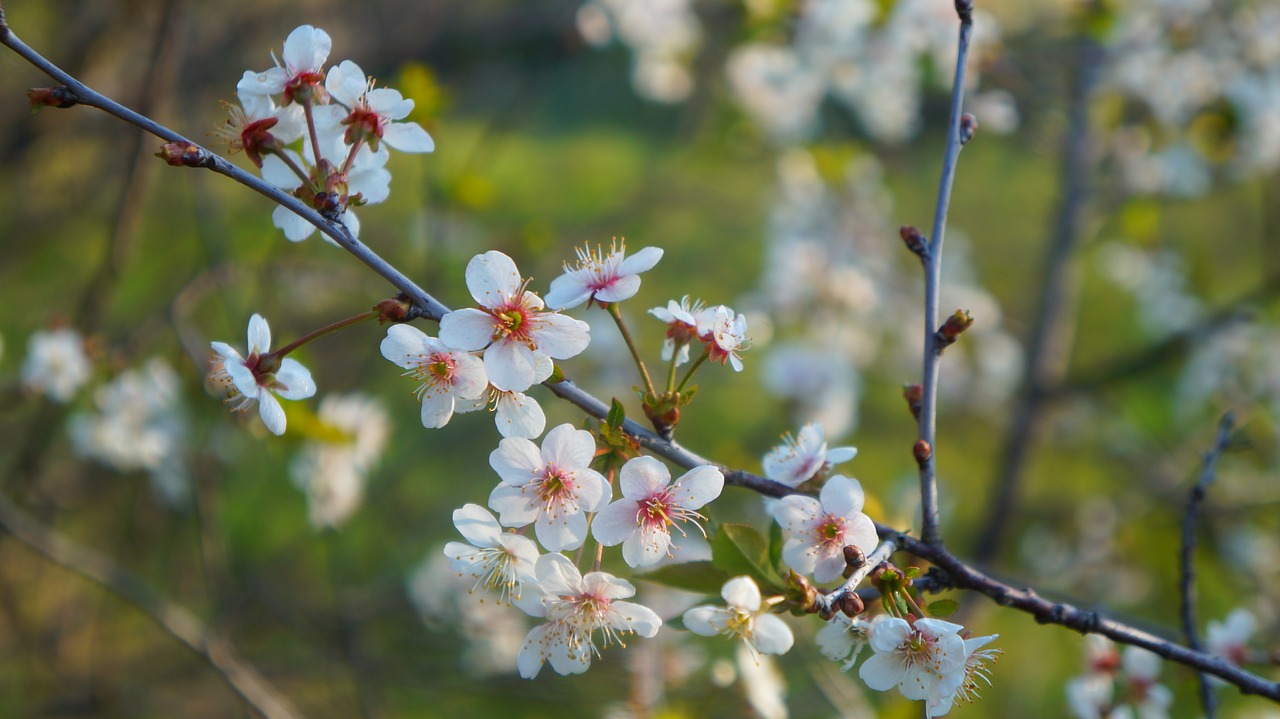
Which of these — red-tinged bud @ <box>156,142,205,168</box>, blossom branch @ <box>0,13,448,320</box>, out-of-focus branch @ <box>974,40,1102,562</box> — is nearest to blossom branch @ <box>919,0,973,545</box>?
blossom branch @ <box>0,13,448,320</box>

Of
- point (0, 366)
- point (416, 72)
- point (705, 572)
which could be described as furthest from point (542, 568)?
point (0, 366)

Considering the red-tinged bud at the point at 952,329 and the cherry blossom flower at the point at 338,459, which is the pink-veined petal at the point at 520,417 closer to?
the red-tinged bud at the point at 952,329

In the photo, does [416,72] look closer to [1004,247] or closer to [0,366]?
[0,366]

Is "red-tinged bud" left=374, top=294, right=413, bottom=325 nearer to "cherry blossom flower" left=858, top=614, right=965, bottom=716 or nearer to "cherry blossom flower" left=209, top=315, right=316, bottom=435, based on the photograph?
"cherry blossom flower" left=209, top=315, right=316, bottom=435

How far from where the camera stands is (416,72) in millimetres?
1939

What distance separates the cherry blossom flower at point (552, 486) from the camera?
0.95 m

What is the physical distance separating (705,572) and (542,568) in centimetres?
19

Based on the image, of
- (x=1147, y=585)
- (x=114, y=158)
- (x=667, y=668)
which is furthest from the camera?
(x=1147, y=585)

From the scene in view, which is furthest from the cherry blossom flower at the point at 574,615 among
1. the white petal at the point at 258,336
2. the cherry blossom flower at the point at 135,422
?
the cherry blossom flower at the point at 135,422

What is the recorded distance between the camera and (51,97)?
2.98ft

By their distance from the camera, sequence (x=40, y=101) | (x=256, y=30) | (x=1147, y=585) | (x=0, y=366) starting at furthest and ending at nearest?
(x=1147, y=585), (x=0, y=366), (x=256, y=30), (x=40, y=101)

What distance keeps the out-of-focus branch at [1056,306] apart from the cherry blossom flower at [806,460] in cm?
236

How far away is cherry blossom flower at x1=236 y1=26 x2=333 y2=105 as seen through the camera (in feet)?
3.42

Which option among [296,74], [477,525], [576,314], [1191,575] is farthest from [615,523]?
[576,314]
